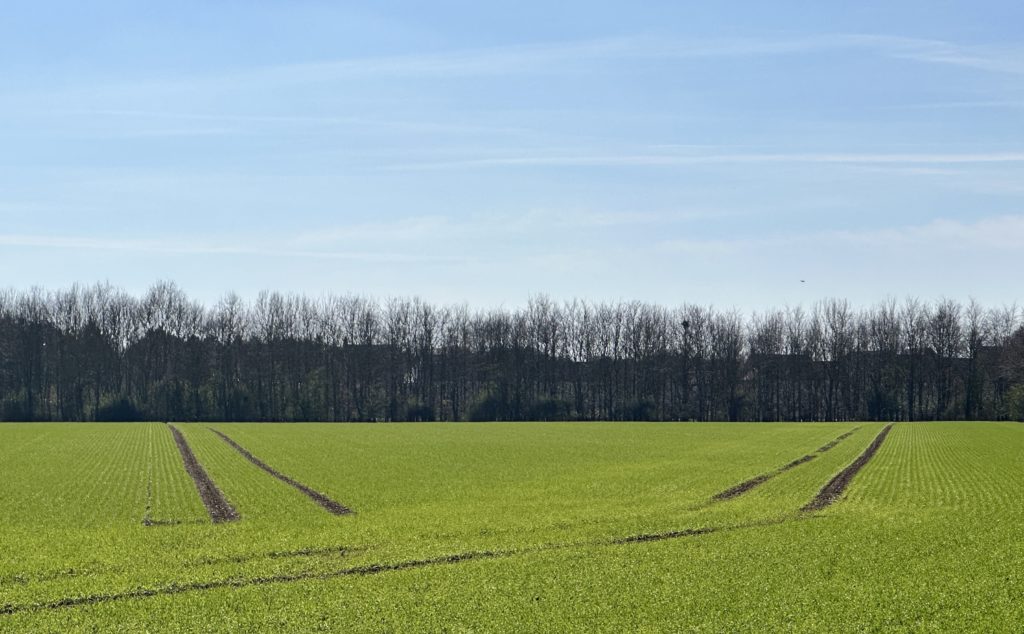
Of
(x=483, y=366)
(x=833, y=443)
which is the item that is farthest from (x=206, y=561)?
(x=483, y=366)

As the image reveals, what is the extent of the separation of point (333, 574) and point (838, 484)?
2568 cm

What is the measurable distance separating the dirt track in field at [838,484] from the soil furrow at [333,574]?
6.64 meters

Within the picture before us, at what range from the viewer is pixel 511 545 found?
2534 centimetres

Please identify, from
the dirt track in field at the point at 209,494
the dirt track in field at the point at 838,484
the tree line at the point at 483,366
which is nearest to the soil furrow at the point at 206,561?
the dirt track in field at the point at 209,494

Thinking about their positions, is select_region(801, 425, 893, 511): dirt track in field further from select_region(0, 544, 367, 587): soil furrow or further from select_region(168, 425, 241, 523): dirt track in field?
select_region(168, 425, 241, 523): dirt track in field

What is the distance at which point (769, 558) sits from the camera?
2297 cm

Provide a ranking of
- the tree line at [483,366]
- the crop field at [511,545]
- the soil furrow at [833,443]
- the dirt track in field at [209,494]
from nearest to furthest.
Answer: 1. the crop field at [511,545]
2. the dirt track in field at [209,494]
3. the soil furrow at [833,443]
4. the tree line at [483,366]

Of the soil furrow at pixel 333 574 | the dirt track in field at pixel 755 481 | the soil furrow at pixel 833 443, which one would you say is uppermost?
the soil furrow at pixel 333 574

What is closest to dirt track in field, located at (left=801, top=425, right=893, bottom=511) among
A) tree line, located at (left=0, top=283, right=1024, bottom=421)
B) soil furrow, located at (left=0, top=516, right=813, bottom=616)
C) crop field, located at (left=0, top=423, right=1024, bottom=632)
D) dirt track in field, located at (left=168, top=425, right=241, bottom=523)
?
crop field, located at (left=0, top=423, right=1024, bottom=632)

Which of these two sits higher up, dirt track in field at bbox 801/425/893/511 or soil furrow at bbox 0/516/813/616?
soil furrow at bbox 0/516/813/616

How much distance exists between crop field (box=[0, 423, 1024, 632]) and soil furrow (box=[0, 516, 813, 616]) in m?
0.08

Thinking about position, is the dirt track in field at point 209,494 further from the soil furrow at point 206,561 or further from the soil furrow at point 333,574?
the soil furrow at point 333,574

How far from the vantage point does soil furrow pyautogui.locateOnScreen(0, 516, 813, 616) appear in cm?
1888

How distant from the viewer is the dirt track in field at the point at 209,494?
31125 mm
